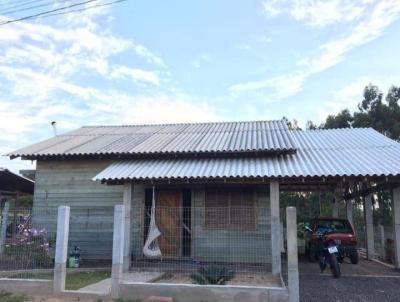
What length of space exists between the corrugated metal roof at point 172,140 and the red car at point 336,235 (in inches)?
123

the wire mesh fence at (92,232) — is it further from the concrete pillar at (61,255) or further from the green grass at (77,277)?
the concrete pillar at (61,255)

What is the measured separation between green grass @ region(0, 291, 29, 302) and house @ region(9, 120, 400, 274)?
3069mm

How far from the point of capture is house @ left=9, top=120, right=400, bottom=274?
11078mm

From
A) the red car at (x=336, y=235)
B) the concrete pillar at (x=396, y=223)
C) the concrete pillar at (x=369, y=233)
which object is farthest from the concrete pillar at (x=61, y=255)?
the concrete pillar at (x=369, y=233)

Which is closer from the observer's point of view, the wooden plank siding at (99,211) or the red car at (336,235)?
the wooden plank siding at (99,211)

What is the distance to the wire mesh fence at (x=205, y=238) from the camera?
10.8m

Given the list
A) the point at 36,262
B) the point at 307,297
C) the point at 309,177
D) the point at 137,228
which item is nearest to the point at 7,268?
the point at 36,262

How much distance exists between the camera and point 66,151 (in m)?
13.9

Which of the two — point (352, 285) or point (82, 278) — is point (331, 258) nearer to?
point (352, 285)

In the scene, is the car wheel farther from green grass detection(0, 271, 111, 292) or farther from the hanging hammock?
green grass detection(0, 271, 111, 292)

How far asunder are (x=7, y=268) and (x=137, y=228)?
345cm

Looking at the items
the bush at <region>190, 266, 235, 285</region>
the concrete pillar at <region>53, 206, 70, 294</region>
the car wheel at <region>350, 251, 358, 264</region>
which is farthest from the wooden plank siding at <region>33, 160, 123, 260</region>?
the car wheel at <region>350, 251, 358, 264</region>

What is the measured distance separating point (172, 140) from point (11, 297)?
806cm

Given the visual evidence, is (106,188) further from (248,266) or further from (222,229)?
(248,266)
